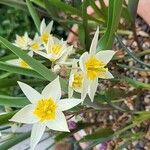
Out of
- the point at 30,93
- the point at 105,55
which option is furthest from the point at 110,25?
the point at 30,93

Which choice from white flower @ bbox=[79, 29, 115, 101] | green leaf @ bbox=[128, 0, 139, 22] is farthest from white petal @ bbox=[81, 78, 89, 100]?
green leaf @ bbox=[128, 0, 139, 22]

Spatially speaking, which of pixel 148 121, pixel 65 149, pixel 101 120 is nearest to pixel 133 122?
pixel 148 121

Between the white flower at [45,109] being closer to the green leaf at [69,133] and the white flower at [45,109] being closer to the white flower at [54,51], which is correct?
the white flower at [54,51]

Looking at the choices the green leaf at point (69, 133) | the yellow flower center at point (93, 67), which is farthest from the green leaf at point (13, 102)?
the green leaf at point (69, 133)

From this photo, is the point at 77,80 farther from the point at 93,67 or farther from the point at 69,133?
the point at 69,133

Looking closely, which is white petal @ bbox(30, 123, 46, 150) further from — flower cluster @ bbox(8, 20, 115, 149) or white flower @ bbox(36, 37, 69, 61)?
white flower @ bbox(36, 37, 69, 61)

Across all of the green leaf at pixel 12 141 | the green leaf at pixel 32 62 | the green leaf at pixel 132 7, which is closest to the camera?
the green leaf at pixel 32 62

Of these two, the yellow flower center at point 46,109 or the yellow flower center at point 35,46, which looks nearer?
the yellow flower center at point 46,109
